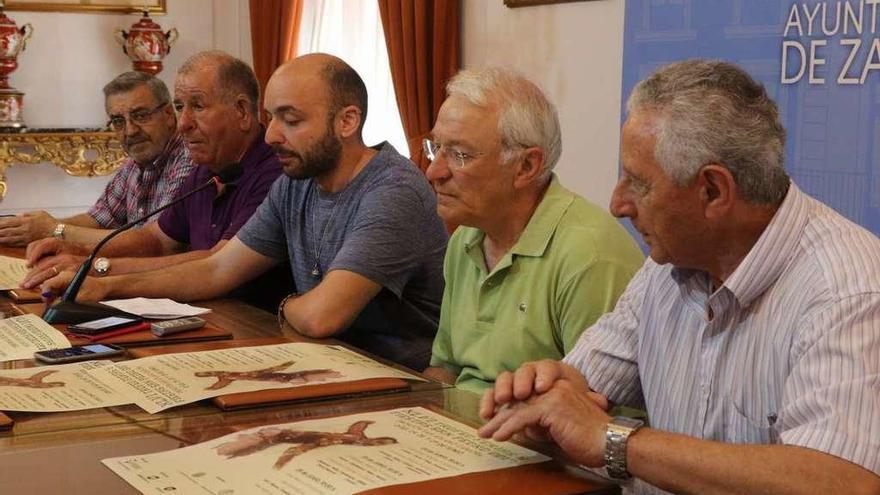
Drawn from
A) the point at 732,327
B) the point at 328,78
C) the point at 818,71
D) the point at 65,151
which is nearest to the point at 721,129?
the point at 732,327

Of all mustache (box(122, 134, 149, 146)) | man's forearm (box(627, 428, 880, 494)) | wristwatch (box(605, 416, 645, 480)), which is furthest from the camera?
mustache (box(122, 134, 149, 146))

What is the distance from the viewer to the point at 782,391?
4.82 ft

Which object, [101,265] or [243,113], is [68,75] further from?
[101,265]

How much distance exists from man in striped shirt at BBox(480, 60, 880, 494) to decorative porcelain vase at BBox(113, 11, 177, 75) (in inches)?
212

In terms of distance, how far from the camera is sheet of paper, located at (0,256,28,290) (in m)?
2.91

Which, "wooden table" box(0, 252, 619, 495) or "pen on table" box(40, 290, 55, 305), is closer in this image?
"wooden table" box(0, 252, 619, 495)

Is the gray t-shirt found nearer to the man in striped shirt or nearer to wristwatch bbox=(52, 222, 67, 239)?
the man in striped shirt

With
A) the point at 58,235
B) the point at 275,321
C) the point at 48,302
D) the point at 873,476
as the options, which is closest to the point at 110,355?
the point at 275,321

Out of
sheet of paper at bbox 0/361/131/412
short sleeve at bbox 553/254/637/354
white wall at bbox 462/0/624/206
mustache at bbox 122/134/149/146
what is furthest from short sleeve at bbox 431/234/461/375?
mustache at bbox 122/134/149/146

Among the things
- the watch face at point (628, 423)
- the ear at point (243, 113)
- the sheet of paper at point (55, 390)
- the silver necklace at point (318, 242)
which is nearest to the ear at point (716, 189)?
the watch face at point (628, 423)

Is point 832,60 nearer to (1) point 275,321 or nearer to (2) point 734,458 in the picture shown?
(1) point 275,321

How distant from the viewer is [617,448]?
4.67ft

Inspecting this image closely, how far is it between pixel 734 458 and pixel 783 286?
25cm

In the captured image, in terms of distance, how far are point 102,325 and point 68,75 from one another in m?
4.86
